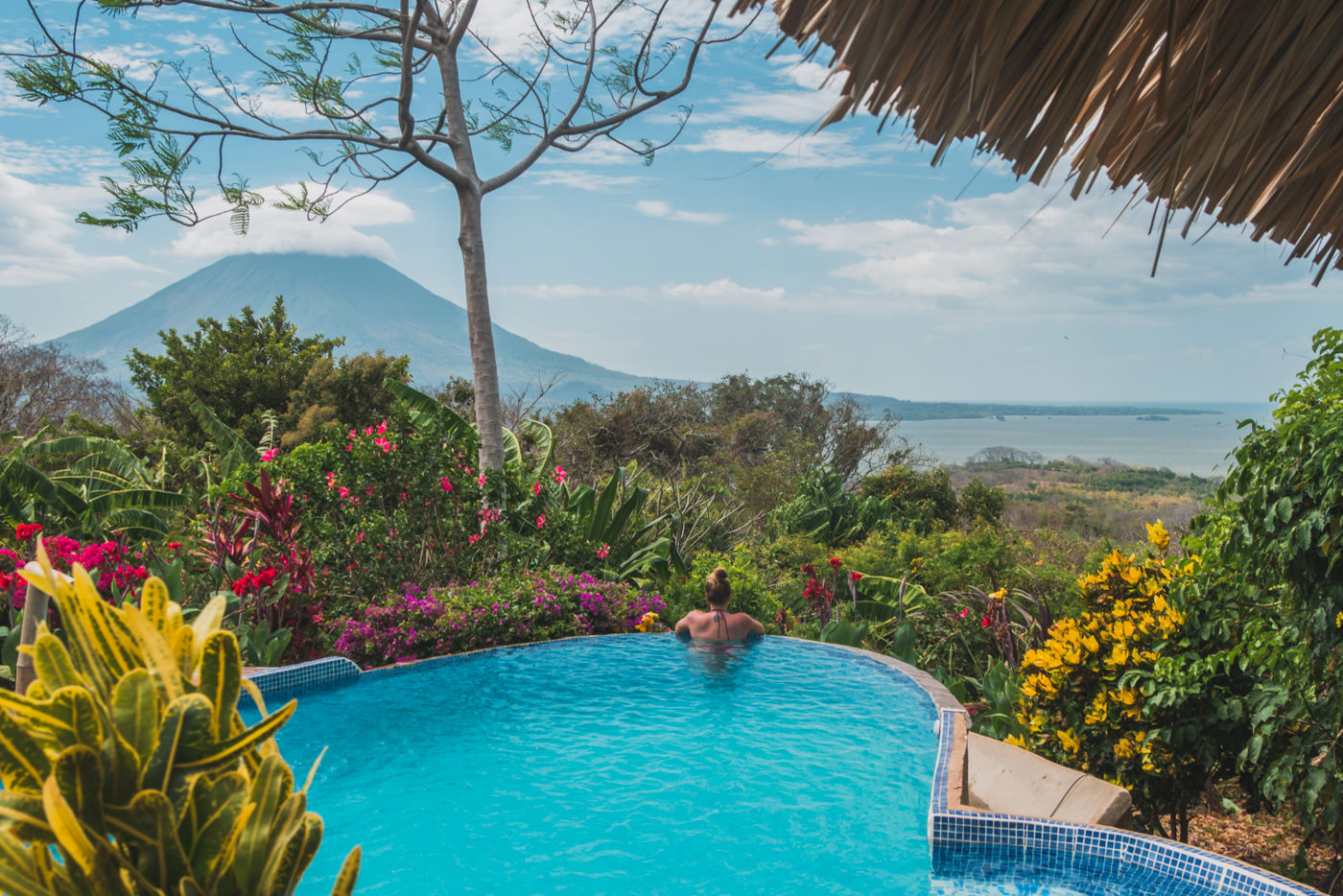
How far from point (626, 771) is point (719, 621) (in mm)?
2097

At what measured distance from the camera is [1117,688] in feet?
12.7

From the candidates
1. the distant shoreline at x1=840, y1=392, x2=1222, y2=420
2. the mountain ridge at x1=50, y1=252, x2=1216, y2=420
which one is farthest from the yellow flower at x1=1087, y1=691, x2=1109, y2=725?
the mountain ridge at x1=50, y1=252, x2=1216, y2=420

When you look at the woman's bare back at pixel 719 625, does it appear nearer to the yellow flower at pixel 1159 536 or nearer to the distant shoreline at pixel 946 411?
the yellow flower at pixel 1159 536

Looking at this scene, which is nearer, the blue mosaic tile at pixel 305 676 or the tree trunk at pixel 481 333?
the blue mosaic tile at pixel 305 676

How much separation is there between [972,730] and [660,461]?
40.4ft

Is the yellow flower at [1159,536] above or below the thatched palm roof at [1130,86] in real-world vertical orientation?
below

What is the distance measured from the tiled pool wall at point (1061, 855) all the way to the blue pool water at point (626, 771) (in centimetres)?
23

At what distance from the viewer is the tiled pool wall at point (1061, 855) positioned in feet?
10.6

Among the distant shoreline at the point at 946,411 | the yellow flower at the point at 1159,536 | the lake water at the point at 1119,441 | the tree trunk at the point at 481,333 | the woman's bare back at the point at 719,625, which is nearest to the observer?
the yellow flower at the point at 1159,536

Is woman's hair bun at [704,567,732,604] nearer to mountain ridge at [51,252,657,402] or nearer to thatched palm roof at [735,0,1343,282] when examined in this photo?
thatched palm roof at [735,0,1343,282]

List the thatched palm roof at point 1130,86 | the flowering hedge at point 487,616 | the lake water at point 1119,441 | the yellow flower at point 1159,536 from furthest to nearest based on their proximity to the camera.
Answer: the lake water at point 1119,441 → the flowering hedge at point 487,616 → the yellow flower at point 1159,536 → the thatched palm roof at point 1130,86

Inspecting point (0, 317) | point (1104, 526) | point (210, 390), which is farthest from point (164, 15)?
point (1104, 526)

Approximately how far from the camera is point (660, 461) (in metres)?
17.4

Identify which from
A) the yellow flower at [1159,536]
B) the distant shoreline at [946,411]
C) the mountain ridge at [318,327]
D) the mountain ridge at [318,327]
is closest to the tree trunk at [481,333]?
the yellow flower at [1159,536]
